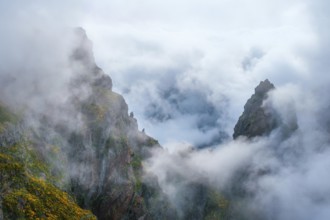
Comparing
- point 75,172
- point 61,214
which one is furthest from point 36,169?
point 75,172

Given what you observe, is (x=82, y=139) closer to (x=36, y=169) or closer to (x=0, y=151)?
(x=36, y=169)

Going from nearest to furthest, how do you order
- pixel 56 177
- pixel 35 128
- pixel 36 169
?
pixel 36 169
pixel 56 177
pixel 35 128

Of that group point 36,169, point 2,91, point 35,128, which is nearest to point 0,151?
point 36,169

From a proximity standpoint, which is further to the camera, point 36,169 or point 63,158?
point 63,158

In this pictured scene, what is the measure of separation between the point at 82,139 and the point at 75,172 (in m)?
16.2

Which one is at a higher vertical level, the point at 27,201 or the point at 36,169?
the point at 36,169

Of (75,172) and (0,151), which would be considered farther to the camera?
(75,172)

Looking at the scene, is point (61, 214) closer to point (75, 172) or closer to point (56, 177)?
point (56, 177)

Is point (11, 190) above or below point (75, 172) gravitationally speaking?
below

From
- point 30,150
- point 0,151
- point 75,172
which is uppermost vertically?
point 75,172

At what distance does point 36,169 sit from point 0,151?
17.1 m

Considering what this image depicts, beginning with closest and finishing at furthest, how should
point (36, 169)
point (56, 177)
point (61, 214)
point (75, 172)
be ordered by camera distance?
point (61, 214) < point (36, 169) < point (56, 177) < point (75, 172)

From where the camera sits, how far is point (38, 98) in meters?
193

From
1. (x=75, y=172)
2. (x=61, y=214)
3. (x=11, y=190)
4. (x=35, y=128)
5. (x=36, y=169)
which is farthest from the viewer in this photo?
(x=75, y=172)
